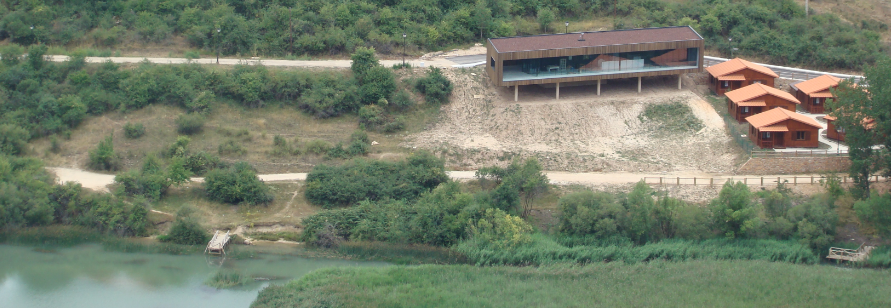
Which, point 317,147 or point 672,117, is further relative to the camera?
point 672,117

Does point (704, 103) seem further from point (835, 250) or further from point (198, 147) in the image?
point (198, 147)

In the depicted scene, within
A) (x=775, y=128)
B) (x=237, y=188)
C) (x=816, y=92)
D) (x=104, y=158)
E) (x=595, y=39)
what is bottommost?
(x=237, y=188)

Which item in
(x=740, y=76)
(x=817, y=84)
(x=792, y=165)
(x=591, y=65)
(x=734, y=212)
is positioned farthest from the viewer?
(x=740, y=76)

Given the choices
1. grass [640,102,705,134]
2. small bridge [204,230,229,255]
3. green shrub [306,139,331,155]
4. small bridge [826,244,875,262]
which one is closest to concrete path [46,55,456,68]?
green shrub [306,139,331,155]

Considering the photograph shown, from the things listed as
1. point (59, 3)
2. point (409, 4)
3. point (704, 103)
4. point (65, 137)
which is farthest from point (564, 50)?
point (59, 3)

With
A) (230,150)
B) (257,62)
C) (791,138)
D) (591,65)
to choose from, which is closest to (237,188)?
(230,150)

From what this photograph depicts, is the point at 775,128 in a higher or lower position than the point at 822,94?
lower

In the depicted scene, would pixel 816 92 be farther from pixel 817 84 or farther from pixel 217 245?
pixel 217 245

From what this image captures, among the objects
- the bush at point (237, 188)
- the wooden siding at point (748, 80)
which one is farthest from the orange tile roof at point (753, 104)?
the bush at point (237, 188)
